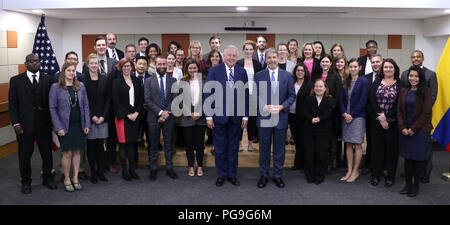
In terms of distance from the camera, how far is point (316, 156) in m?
5.16

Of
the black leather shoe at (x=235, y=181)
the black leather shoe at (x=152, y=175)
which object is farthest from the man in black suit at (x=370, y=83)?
the black leather shoe at (x=152, y=175)

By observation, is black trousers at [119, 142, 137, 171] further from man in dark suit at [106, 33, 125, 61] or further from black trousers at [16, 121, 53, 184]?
man in dark suit at [106, 33, 125, 61]

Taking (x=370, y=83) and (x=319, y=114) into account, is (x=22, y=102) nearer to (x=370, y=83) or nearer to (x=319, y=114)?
(x=319, y=114)

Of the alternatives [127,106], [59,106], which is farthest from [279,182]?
[59,106]

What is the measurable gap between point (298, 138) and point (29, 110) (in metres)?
3.47

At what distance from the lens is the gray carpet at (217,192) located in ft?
14.5

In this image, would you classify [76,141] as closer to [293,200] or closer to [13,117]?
[13,117]

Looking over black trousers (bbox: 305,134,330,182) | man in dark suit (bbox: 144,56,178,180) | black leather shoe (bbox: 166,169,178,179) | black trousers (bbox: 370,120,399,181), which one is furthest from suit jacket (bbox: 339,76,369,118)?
black leather shoe (bbox: 166,169,178,179)

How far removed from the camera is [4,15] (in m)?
6.74

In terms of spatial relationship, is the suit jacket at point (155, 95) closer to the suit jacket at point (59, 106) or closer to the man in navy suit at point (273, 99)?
the suit jacket at point (59, 106)

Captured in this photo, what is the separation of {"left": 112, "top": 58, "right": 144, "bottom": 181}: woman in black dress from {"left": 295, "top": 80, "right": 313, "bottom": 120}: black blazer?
82.1 inches

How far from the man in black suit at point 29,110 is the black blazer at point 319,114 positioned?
10.6 ft

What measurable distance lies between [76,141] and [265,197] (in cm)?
239

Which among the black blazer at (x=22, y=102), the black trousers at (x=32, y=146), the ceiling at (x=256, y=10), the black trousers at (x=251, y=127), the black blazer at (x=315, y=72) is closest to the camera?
the black blazer at (x=22, y=102)
